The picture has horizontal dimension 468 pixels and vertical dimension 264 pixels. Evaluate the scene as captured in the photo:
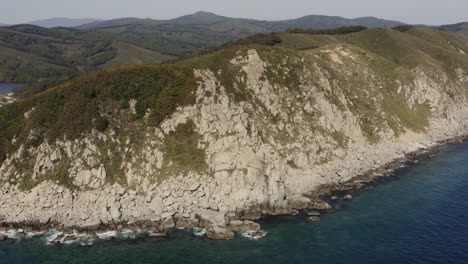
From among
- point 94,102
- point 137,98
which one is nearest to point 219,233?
point 137,98

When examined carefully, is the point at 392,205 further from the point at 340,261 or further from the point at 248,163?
the point at 248,163

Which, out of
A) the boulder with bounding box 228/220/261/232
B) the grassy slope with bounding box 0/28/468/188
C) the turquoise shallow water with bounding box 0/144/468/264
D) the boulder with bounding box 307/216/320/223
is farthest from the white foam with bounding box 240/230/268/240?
the grassy slope with bounding box 0/28/468/188

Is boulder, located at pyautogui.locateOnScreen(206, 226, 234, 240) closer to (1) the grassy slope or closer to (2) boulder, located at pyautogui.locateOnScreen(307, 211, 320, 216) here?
(2) boulder, located at pyautogui.locateOnScreen(307, 211, 320, 216)

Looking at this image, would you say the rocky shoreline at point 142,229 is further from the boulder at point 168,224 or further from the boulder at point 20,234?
the boulder at point 168,224

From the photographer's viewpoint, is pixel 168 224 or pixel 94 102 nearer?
pixel 168 224

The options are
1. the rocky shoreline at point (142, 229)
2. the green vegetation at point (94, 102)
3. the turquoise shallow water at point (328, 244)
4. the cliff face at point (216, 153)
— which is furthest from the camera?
the green vegetation at point (94, 102)

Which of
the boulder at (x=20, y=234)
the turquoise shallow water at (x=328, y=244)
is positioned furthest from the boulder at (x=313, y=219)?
the boulder at (x=20, y=234)

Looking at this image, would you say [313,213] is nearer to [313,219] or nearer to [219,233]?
[313,219]
